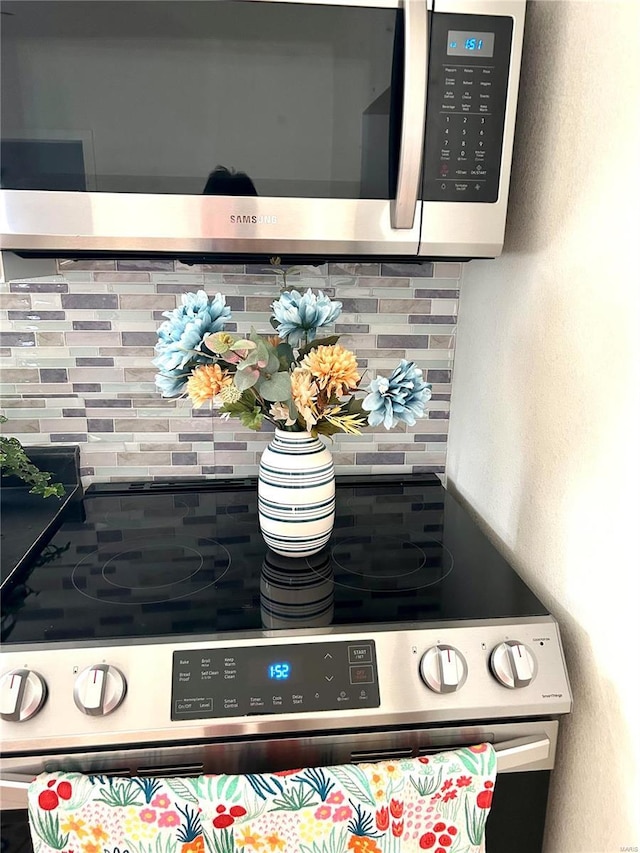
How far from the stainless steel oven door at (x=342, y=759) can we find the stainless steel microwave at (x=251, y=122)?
0.69 meters

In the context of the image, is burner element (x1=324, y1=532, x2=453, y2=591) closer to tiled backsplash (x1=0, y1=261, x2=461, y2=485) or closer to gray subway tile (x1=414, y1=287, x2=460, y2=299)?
tiled backsplash (x1=0, y1=261, x2=461, y2=485)

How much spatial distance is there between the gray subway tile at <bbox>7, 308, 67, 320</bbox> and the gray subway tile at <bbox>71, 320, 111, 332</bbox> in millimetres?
27

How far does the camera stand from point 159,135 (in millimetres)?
870

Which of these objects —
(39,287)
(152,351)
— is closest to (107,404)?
(152,351)

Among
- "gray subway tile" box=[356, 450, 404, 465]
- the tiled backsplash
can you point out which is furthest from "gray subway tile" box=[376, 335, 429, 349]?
"gray subway tile" box=[356, 450, 404, 465]

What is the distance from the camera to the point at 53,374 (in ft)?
4.24

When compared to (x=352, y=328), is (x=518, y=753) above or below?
below

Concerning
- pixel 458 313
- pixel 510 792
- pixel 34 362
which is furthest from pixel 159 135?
pixel 510 792

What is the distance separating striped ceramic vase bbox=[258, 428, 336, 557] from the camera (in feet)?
3.22

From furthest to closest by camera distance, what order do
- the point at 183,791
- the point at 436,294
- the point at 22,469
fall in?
the point at 436,294, the point at 22,469, the point at 183,791

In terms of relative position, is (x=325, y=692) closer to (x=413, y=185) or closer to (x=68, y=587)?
(x=68, y=587)

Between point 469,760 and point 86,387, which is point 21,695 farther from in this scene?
point 86,387

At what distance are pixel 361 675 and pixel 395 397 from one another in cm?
38

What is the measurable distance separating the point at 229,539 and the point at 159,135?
2.20 feet
